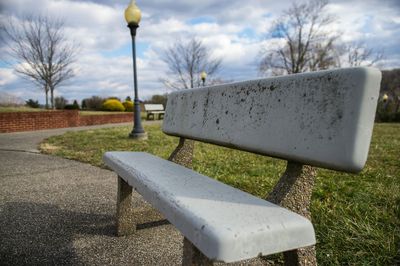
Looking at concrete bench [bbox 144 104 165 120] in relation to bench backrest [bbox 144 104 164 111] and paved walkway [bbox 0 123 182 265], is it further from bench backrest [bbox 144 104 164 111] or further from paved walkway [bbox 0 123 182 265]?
paved walkway [bbox 0 123 182 265]

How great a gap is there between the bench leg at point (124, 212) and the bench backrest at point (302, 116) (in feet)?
2.16

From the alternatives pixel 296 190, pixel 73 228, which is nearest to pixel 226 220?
pixel 296 190

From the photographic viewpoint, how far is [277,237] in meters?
0.90

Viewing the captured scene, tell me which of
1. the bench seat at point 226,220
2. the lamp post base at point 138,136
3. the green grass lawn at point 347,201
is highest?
the bench seat at point 226,220

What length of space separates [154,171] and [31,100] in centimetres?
2689

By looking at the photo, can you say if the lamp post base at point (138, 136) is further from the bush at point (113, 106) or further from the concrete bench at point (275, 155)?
the bush at point (113, 106)

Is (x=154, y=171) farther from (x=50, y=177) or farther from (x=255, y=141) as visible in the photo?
(x=50, y=177)

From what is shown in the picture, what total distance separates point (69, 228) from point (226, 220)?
5.58 ft

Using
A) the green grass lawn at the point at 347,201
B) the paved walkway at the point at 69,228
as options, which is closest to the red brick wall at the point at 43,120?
the green grass lawn at the point at 347,201

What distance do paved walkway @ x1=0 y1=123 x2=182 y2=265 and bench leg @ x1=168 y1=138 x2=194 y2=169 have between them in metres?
0.50

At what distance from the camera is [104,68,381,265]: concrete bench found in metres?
0.89

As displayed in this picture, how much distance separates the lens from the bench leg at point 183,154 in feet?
7.71

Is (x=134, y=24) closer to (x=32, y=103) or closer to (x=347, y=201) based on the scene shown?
(x=347, y=201)

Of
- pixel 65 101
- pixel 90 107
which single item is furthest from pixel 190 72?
pixel 65 101
